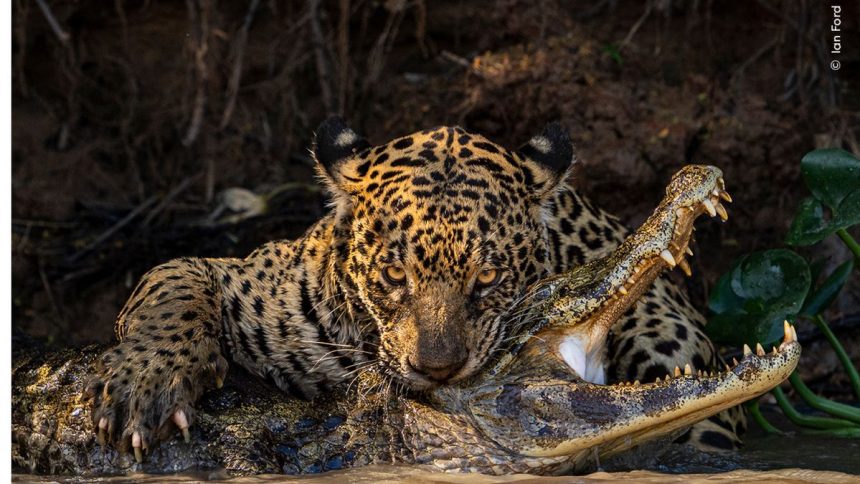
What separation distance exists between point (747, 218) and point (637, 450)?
413cm

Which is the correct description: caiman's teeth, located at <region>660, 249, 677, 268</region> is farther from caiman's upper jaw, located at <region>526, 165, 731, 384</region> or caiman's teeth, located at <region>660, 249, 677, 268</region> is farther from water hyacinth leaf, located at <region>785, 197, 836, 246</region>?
water hyacinth leaf, located at <region>785, 197, 836, 246</region>

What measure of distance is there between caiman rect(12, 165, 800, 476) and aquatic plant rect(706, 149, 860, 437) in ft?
4.71

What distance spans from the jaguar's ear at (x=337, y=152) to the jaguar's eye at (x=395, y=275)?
0.66 meters

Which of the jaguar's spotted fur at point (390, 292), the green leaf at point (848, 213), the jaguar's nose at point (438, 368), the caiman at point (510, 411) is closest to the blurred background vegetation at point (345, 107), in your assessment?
the green leaf at point (848, 213)

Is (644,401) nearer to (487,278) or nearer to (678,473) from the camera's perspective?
(678,473)

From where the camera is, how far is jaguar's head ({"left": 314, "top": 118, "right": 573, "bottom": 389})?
5488 millimetres

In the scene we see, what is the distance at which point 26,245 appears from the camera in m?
9.80

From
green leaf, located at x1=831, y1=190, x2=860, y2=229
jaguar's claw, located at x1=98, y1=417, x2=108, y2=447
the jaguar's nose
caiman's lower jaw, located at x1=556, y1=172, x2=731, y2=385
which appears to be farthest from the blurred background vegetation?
jaguar's claw, located at x1=98, y1=417, x2=108, y2=447

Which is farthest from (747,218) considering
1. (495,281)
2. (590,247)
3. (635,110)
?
(495,281)

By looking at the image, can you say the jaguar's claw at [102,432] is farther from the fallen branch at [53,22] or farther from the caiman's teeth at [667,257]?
the fallen branch at [53,22]

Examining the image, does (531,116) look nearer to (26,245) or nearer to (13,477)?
(26,245)
